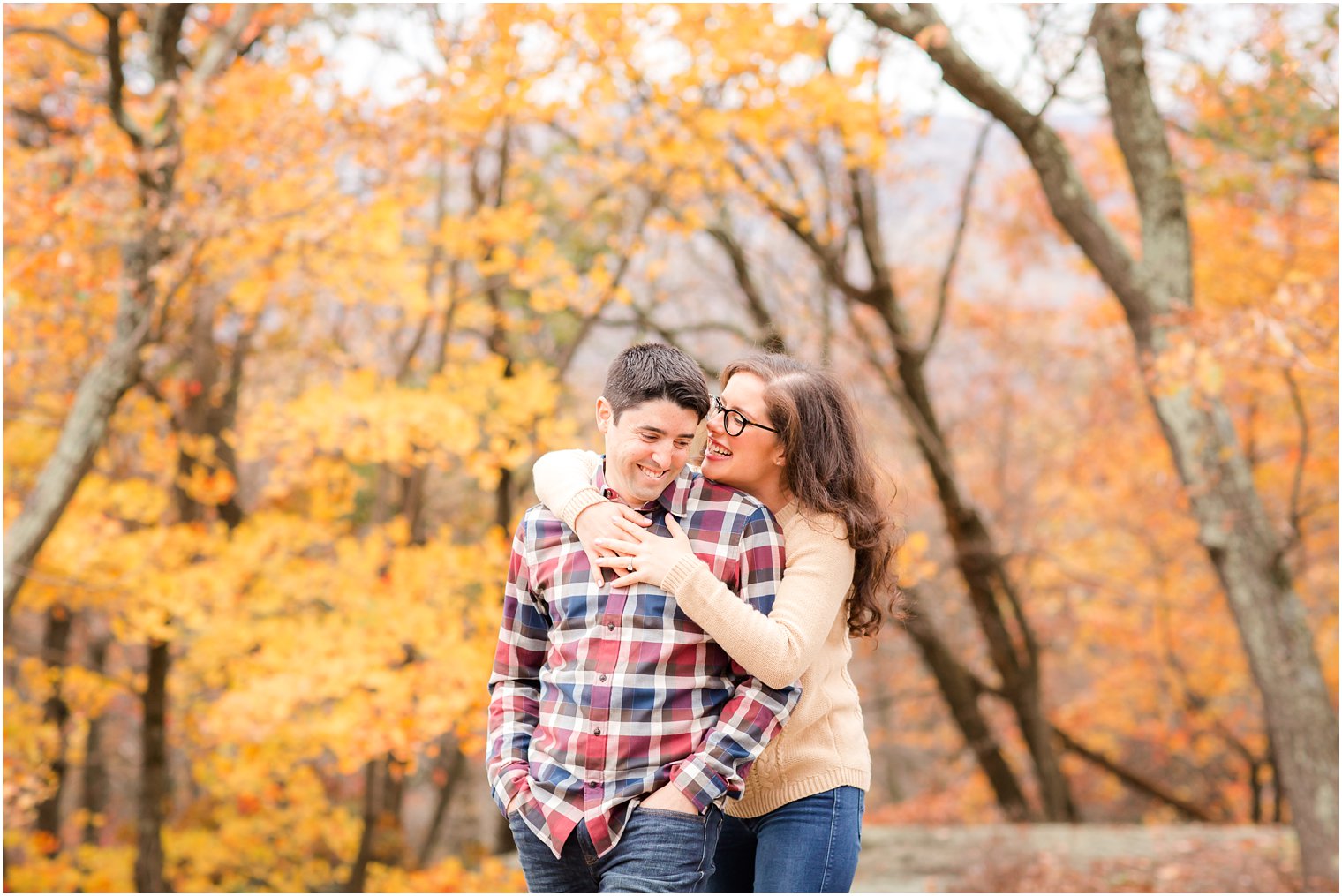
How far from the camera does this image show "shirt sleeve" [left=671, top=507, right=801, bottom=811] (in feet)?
5.86

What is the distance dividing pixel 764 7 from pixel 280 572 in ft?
15.2

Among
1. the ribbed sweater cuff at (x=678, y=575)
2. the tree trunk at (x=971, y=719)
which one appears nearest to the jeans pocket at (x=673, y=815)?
the ribbed sweater cuff at (x=678, y=575)

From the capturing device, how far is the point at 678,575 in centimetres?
182

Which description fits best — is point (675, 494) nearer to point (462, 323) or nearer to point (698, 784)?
point (698, 784)

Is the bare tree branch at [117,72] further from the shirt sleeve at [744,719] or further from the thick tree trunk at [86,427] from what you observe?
the shirt sleeve at [744,719]

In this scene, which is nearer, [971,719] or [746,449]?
[746,449]

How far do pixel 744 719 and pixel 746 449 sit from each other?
550 millimetres

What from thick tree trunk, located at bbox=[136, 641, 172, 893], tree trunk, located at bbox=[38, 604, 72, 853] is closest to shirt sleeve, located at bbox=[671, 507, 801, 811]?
thick tree trunk, located at bbox=[136, 641, 172, 893]

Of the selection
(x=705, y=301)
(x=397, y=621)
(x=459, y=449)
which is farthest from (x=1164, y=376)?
(x=705, y=301)

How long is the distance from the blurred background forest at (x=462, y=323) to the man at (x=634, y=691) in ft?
2.43

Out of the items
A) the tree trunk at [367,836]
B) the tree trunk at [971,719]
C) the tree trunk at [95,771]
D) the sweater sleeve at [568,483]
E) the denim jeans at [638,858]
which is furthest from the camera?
the tree trunk at [95,771]

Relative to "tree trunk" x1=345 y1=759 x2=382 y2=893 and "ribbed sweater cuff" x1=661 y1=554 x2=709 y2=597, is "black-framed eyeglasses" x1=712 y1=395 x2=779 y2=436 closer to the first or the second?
"ribbed sweater cuff" x1=661 y1=554 x2=709 y2=597

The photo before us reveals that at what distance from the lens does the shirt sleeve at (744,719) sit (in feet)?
5.86

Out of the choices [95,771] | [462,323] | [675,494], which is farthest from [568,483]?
[95,771]
